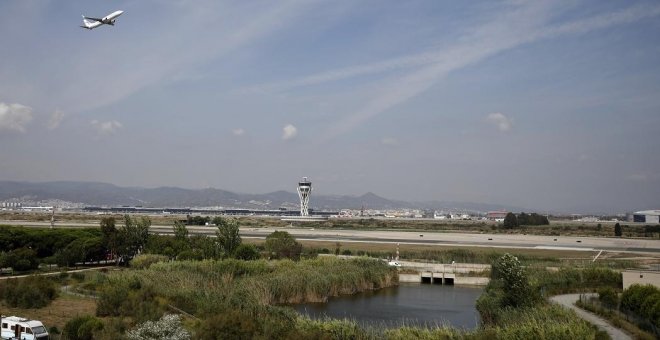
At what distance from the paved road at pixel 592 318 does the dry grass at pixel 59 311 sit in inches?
939

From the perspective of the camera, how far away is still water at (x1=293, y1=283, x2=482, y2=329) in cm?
3209

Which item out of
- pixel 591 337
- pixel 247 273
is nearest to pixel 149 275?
pixel 247 273

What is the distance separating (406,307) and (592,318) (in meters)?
13.3

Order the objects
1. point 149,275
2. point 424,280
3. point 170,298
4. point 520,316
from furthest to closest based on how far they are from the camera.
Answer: point 424,280, point 149,275, point 170,298, point 520,316

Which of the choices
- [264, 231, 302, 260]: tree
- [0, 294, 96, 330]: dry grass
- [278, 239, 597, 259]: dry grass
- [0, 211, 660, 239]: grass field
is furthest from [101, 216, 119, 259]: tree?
[0, 211, 660, 239]: grass field

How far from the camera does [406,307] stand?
121 feet

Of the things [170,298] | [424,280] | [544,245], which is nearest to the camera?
[170,298]

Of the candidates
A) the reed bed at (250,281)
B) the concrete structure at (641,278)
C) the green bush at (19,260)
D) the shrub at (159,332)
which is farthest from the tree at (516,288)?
the green bush at (19,260)

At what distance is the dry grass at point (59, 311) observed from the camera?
2580cm

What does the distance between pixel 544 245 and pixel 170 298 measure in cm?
5836

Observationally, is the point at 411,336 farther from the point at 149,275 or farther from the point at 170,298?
the point at 149,275

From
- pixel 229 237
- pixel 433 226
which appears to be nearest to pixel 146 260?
pixel 229 237

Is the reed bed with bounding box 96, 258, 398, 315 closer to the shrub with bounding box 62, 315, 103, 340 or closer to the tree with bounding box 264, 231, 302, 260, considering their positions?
the shrub with bounding box 62, 315, 103, 340

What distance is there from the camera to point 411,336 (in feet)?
67.9
